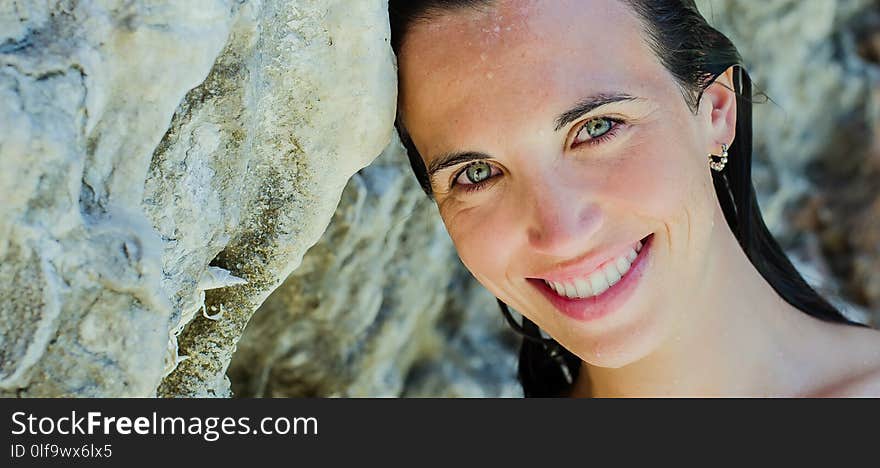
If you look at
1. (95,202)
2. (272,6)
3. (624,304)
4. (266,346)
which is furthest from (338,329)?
(95,202)

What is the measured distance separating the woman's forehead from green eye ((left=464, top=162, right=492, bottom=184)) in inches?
2.1

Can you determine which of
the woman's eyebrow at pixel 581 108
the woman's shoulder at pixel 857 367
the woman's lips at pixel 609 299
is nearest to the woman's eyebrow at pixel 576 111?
the woman's eyebrow at pixel 581 108

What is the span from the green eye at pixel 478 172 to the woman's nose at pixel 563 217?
0.09 meters

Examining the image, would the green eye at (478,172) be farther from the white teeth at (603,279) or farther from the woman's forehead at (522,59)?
the white teeth at (603,279)

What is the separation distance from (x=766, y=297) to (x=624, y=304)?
29cm

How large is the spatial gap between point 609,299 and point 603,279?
0.08ft

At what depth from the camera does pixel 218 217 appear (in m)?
0.96

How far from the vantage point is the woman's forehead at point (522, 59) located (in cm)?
109

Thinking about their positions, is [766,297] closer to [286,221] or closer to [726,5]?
[286,221]

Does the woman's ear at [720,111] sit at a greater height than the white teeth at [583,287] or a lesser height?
greater

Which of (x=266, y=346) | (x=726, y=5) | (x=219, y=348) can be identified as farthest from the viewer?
(x=726, y=5)

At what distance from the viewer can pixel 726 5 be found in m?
2.05

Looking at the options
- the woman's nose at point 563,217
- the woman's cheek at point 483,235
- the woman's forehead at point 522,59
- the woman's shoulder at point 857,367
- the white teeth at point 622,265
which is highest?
the woman's forehead at point 522,59
